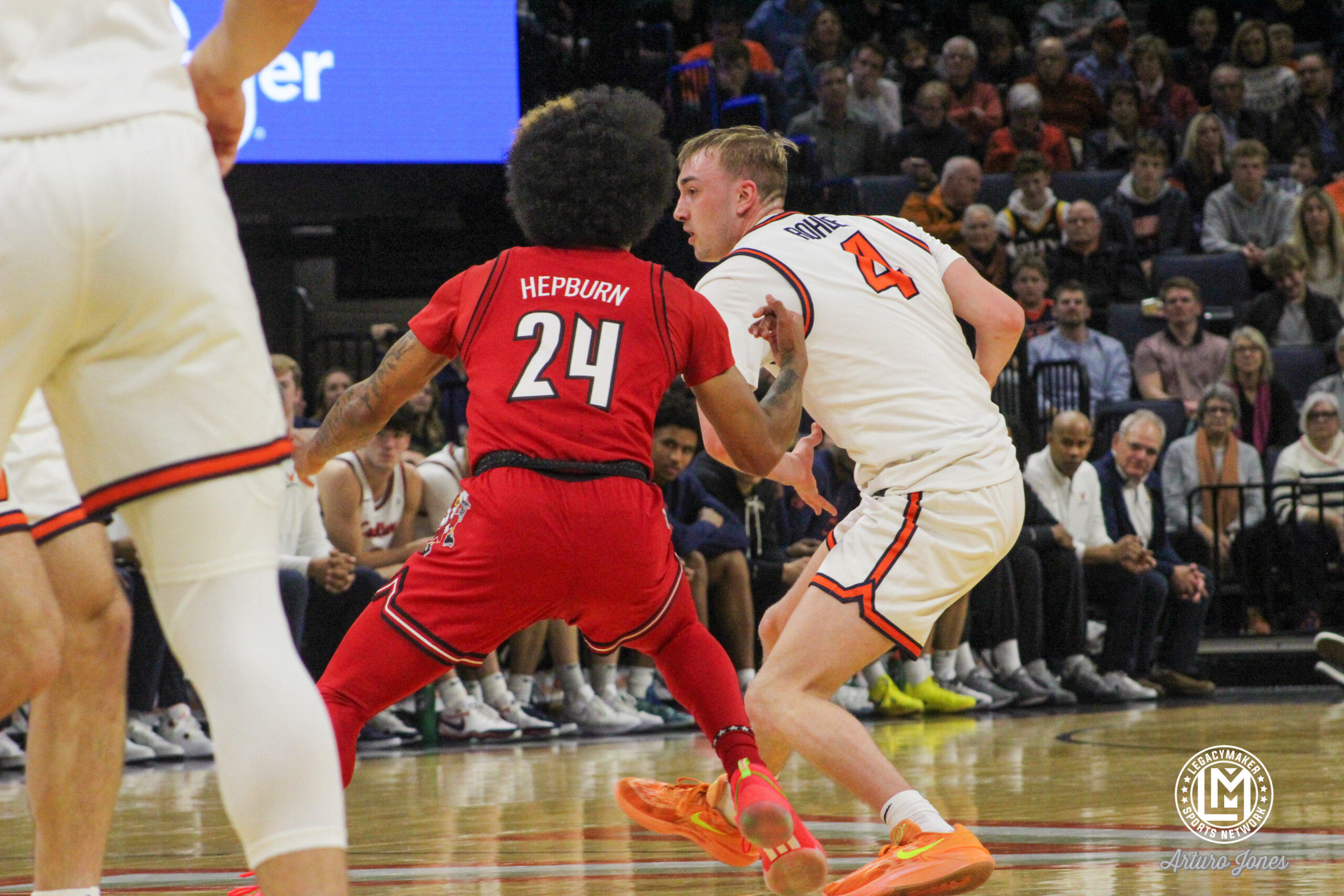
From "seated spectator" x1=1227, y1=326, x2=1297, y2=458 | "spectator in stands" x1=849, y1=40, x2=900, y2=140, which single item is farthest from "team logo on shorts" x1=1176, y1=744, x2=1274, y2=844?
"spectator in stands" x1=849, y1=40, x2=900, y2=140

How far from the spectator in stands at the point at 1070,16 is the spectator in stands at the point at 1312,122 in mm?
1792

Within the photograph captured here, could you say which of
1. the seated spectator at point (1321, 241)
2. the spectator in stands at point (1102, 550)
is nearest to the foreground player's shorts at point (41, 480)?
the spectator in stands at point (1102, 550)

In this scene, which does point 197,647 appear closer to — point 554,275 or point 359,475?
point 554,275

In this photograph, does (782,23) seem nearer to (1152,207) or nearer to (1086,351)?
(1152,207)

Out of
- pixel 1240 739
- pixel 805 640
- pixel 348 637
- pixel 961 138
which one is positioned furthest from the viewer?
pixel 961 138

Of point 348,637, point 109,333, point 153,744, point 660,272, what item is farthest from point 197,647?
point 153,744

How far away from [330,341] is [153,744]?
4.79 m

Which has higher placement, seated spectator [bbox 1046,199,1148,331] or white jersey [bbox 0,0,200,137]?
white jersey [bbox 0,0,200,137]

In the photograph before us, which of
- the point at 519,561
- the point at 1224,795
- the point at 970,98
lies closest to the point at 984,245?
the point at 970,98

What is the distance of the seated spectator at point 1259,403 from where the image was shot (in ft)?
33.9

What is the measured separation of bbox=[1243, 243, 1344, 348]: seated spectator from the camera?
1117cm

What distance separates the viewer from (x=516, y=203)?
3.32 metres

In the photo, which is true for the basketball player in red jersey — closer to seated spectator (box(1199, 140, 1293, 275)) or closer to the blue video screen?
the blue video screen

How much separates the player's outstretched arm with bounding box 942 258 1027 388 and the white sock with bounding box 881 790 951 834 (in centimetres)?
105
